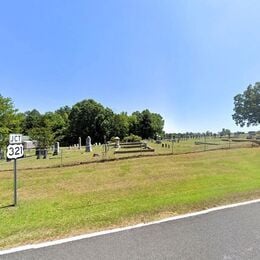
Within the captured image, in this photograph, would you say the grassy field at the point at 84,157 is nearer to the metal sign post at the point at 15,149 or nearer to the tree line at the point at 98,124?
the metal sign post at the point at 15,149

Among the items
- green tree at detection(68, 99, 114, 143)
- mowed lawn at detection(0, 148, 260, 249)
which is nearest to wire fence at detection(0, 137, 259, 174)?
mowed lawn at detection(0, 148, 260, 249)

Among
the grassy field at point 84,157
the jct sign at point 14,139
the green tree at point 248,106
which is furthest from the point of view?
the green tree at point 248,106

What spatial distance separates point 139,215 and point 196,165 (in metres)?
9.42

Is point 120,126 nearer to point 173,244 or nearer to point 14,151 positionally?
point 14,151

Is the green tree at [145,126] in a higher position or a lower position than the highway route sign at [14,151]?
higher

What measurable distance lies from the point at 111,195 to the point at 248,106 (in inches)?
2912

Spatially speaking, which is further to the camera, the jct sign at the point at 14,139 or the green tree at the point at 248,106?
the green tree at the point at 248,106

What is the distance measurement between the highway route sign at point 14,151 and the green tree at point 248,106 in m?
73.4

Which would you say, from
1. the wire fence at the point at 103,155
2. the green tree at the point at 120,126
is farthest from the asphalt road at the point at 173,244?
the green tree at the point at 120,126

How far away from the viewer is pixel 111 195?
351 inches

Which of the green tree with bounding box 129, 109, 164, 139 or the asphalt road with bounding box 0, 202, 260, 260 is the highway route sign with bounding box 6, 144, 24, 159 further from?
the green tree with bounding box 129, 109, 164, 139

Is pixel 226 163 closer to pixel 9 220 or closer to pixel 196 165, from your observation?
Result: pixel 196 165

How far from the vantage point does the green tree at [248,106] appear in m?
74.3

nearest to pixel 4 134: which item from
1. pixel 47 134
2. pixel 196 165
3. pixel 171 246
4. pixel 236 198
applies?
pixel 47 134
